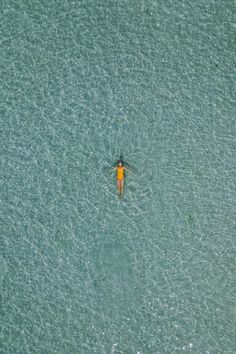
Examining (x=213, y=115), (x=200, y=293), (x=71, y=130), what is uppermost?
(x=213, y=115)

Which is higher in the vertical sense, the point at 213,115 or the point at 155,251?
the point at 213,115

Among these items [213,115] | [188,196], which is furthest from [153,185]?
[213,115]

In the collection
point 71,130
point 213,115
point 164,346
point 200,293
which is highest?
point 213,115

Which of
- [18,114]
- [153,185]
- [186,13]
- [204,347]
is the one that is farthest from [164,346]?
[186,13]

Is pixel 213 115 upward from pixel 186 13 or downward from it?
downward

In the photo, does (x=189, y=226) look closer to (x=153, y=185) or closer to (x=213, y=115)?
(x=153, y=185)

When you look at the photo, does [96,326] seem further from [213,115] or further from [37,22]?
[37,22]
